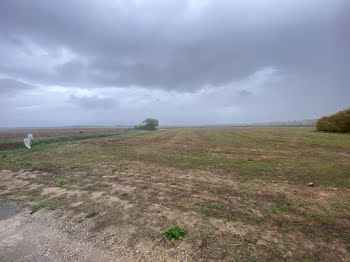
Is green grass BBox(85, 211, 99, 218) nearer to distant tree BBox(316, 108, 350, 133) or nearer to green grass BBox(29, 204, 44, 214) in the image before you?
green grass BBox(29, 204, 44, 214)

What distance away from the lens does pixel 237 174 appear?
306 inches

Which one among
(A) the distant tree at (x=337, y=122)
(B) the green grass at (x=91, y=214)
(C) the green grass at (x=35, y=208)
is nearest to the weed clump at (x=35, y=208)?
(C) the green grass at (x=35, y=208)

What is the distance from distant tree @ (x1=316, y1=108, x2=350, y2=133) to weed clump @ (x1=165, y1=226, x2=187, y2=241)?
4716 cm

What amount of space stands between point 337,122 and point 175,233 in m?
48.9

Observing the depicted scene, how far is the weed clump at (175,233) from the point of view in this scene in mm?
3452

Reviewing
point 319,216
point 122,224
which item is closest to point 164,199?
point 122,224

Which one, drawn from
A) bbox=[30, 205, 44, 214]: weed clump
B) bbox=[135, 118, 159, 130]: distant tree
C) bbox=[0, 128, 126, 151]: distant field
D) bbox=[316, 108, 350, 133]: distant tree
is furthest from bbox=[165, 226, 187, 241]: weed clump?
bbox=[135, 118, 159, 130]: distant tree

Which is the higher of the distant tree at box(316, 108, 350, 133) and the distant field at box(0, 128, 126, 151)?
the distant tree at box(316, 108, 350, 133)

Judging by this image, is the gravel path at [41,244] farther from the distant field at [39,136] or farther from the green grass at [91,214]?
the distant field at [39,136]

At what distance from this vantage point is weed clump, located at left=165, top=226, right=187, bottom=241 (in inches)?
136

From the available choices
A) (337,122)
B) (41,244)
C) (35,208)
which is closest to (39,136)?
(35,208)

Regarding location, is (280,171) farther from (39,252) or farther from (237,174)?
(39,252)

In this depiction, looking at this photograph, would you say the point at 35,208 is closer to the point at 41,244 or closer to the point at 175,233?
the point at 41,244

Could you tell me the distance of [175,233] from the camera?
3.51 m
